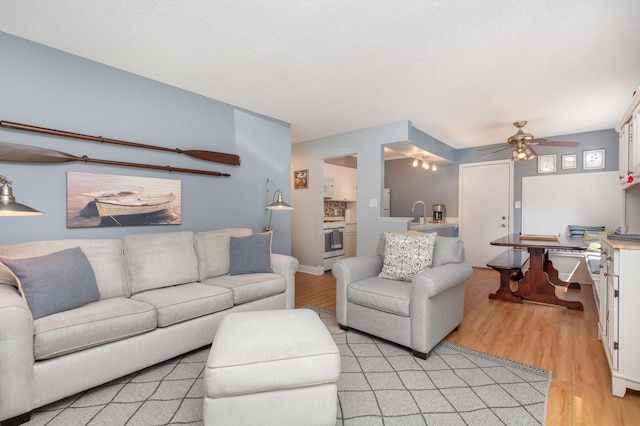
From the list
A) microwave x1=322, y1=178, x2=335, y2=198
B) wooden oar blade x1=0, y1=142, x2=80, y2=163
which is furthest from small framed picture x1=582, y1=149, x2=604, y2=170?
wooden oar blade x1=0, y1=142, x2=80, y2=163

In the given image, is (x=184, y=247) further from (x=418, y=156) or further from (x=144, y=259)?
(x=418, y=156)

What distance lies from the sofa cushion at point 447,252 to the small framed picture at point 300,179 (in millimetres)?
2981

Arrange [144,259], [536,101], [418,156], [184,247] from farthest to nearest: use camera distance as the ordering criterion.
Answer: [418,156] → [536,101] → [184,247] → [144,259]

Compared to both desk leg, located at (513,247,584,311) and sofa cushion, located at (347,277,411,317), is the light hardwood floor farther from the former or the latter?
sofa cushion, located at (347,277,411,317)

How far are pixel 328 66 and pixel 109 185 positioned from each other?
7.20 ft

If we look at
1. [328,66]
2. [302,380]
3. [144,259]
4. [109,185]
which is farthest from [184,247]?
[328,66]

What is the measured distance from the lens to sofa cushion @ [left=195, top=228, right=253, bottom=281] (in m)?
2.91

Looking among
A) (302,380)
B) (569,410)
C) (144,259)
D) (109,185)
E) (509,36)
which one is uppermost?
(509,36)

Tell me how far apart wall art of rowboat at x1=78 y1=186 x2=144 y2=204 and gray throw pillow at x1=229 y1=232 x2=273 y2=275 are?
985mm

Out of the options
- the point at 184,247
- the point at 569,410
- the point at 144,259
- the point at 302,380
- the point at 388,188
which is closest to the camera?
the point at 302,380

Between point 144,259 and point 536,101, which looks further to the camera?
point 536,101

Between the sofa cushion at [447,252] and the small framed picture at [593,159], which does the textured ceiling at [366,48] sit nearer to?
the small framed picture at [593,159]

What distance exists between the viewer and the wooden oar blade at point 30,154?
2172 millimetres

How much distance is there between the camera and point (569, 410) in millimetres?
1698
